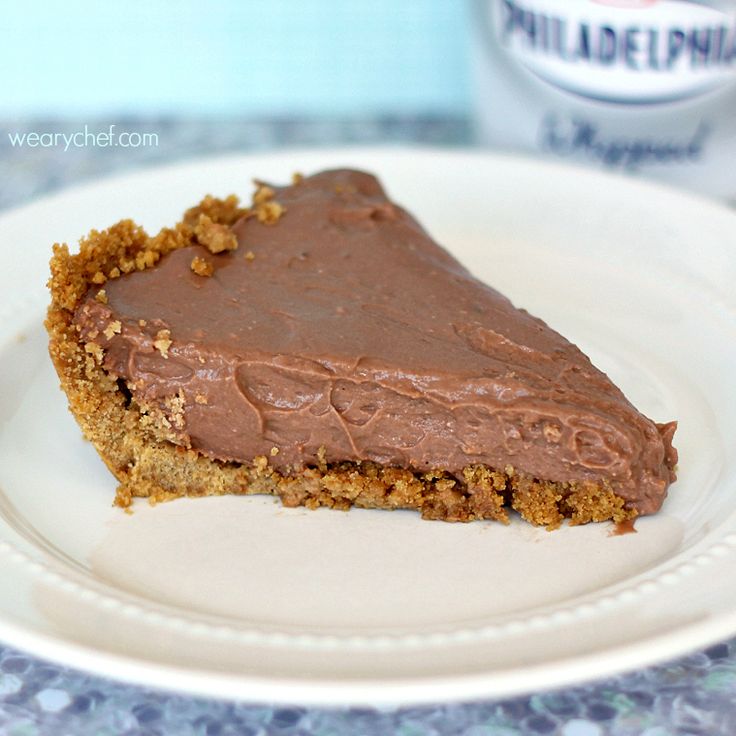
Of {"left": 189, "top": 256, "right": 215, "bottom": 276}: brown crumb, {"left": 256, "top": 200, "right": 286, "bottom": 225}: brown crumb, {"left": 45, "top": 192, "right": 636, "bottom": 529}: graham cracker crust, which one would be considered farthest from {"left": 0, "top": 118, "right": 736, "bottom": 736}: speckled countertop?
{"left": 256, "top": 200, "right": 286, "bottom": 225}: brown crumb

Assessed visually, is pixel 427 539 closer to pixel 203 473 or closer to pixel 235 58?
pixel 203 473

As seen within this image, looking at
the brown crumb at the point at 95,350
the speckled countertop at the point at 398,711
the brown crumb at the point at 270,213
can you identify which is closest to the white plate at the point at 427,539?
the speckled countertop at the point at 398,711


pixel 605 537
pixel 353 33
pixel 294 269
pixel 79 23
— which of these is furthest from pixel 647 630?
pixel 79 23

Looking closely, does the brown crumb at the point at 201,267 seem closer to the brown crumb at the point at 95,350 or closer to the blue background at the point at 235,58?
the brown crumb at the point at 95,350

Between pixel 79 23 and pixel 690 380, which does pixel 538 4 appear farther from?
pixel 79 23

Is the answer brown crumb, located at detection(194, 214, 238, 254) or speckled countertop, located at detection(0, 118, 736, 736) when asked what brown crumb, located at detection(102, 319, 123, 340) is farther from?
speckled countertop, located at detection(0, 118, 736, 736)

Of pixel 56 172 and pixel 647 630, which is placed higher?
pixel 647 630
